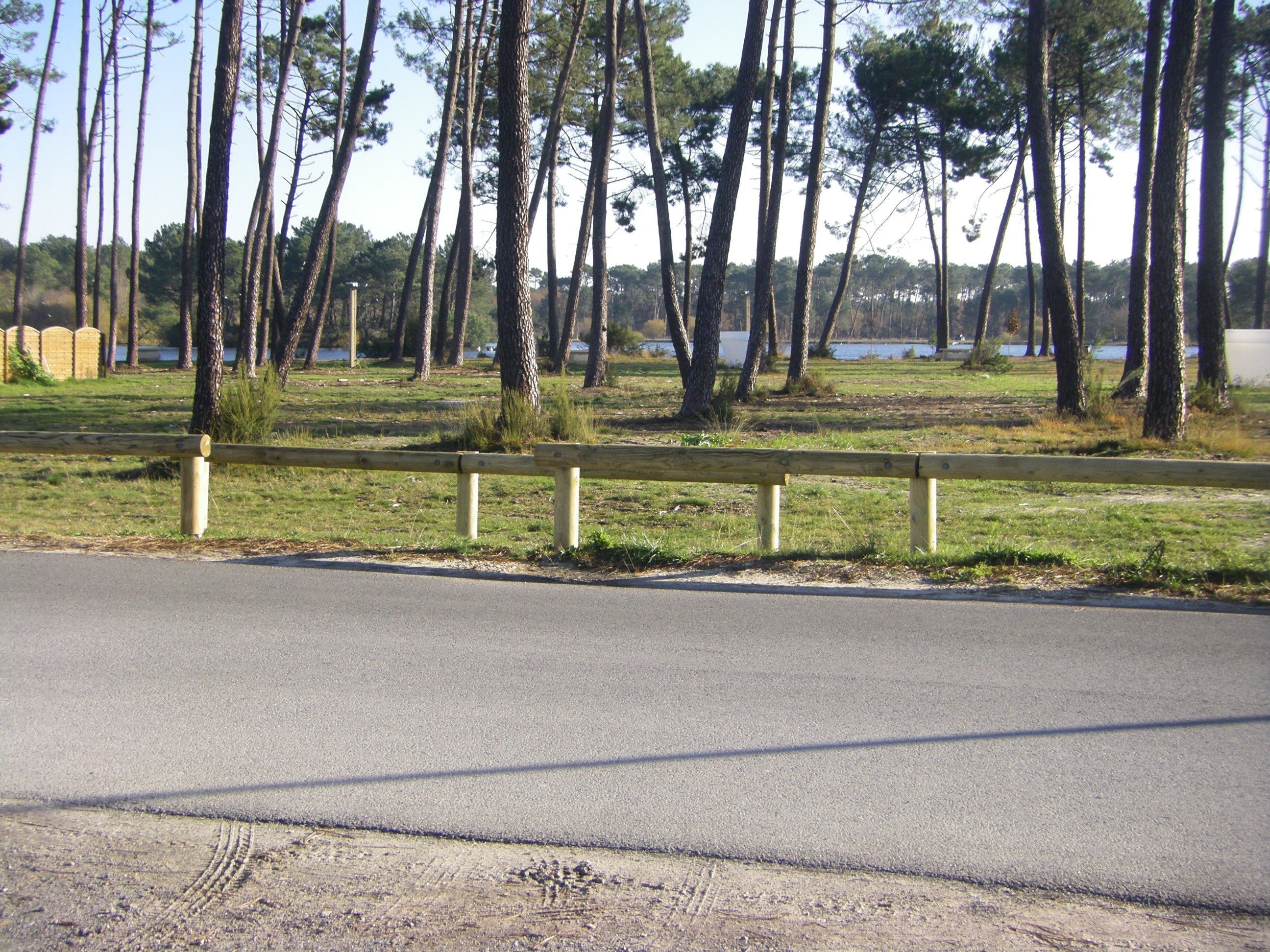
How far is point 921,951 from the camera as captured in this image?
3.02 meters

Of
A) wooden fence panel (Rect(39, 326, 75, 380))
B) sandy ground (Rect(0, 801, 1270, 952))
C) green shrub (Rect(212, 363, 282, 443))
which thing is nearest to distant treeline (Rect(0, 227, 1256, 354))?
wooden fence panel (Rect(39, 326, 75, 380))

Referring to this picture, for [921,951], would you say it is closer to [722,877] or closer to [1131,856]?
[722,877]

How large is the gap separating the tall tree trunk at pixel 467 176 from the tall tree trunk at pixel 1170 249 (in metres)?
22.0

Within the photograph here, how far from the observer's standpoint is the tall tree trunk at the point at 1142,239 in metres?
19.4

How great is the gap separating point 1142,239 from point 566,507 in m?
16.2

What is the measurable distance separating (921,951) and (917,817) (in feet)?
2.77

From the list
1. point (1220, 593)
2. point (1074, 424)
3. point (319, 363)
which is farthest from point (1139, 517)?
point (319, 363)

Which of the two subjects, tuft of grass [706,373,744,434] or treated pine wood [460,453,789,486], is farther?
tuft of grass [706,373,744,434]

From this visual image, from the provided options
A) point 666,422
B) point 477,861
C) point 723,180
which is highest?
point 723,180

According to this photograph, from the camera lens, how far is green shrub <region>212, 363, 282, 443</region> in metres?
14.3

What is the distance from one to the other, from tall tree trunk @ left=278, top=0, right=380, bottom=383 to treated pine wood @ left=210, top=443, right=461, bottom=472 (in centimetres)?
1638

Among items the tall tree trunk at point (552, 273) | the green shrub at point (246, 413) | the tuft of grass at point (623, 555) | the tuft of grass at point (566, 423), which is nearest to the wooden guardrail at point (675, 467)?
the tuft of grass at point (623, 555)

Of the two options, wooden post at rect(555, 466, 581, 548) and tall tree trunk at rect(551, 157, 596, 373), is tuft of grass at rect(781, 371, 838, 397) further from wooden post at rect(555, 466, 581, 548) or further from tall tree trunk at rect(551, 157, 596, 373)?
wooden post at rect(555, 466, 581, 548)

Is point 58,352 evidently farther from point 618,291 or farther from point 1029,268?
point 618,291
